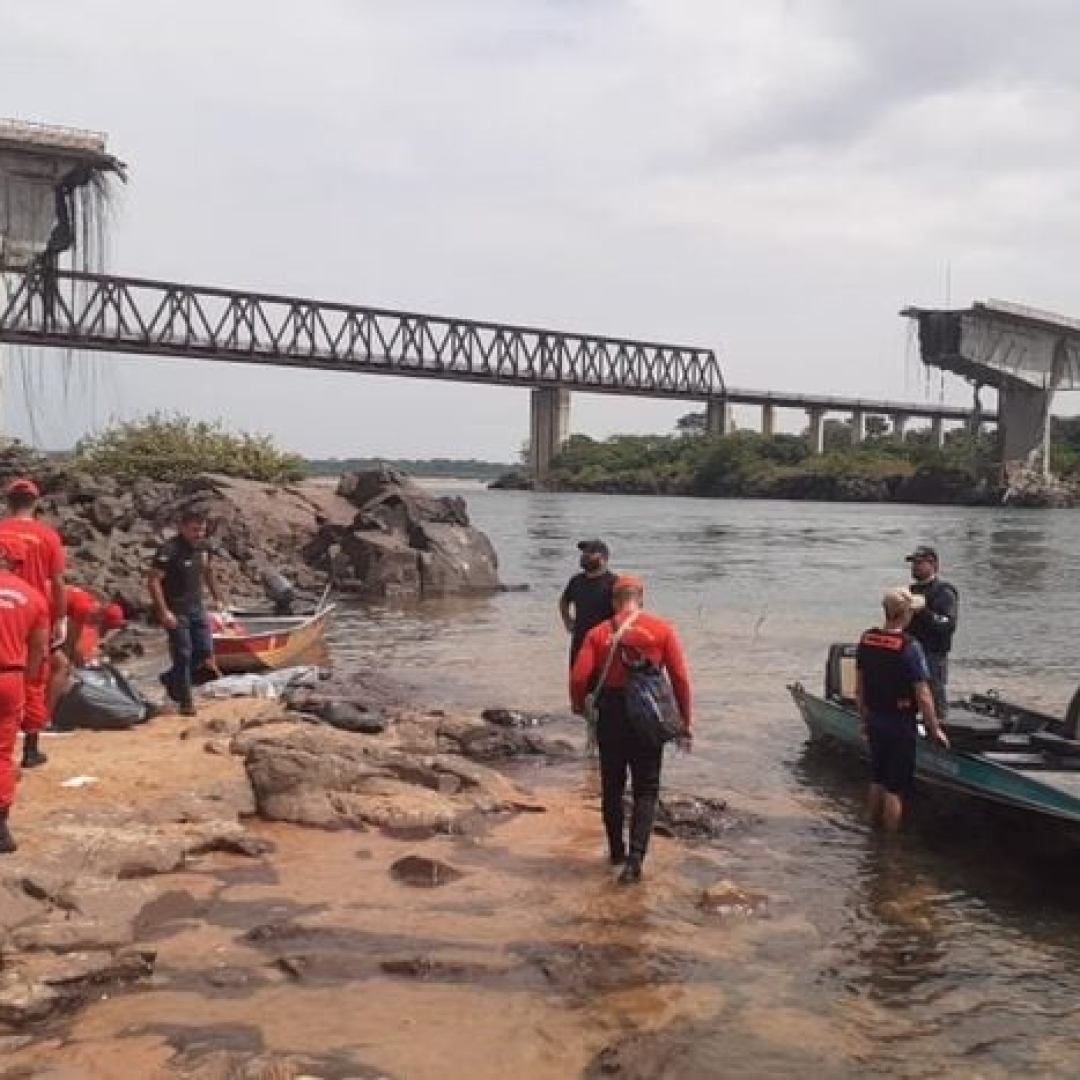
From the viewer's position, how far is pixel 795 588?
3412cm

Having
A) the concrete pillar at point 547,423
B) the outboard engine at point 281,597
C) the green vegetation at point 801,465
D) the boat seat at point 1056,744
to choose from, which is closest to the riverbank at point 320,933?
the boat seat at point 1056,744

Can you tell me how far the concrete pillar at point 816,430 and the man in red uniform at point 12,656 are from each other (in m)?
128

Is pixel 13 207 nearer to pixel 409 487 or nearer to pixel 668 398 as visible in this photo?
pixel 409 487

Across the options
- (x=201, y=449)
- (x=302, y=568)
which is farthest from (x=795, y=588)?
(x=201, y=449)

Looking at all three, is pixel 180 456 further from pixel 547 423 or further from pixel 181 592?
pixel 547 423

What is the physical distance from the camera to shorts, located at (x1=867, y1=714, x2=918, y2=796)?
920 cm

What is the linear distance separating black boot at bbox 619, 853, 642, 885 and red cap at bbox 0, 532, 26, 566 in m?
4.11

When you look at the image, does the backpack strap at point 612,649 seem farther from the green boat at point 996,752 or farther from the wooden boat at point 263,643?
the wooden boat at point 263,643

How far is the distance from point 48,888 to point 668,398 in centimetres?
13138

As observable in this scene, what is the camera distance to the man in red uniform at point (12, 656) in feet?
22.2

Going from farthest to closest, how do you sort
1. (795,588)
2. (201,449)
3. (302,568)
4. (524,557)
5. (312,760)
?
(524,557)
(201,449)
(795,588)
(302,568)
(312,760)

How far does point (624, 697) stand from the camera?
7.66 m

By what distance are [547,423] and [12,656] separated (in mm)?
120754

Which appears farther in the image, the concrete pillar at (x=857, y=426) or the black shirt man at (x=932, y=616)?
the concrete pillar at (x=857, y=426)
